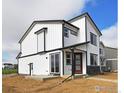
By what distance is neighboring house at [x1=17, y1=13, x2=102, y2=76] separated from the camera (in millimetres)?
8836

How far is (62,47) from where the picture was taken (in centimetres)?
872

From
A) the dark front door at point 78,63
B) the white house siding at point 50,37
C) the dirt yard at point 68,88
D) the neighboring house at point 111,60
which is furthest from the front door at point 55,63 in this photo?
the neighboring house at point 111,60

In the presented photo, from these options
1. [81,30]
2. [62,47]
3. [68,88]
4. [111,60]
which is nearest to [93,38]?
[81,30]

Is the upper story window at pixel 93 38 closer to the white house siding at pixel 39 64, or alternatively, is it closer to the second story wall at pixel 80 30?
the second story wall at pixel 80 30

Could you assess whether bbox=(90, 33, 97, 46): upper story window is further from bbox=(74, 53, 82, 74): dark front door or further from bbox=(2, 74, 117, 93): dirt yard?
bbox=(2, 74, 117, 93): dirt yard

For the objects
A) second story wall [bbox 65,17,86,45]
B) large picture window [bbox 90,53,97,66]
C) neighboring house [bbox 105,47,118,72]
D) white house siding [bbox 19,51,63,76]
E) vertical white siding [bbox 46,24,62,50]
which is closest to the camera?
vertical white siding [bbox 46,24,62,50]

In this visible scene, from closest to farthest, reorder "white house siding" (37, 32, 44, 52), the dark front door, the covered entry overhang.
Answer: the covered entry overhang, the dark front door, "white house siding" (37, 32, 44, 52)

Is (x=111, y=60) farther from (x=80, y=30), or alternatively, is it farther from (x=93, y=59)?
(x=80, y=30)

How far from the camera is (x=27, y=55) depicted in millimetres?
12188

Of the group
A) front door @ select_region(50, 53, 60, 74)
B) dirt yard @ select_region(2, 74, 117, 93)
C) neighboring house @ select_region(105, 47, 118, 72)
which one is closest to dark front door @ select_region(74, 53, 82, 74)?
front door @ select_region(50, 53, 60, 74)

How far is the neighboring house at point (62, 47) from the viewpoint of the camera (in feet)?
29.0
